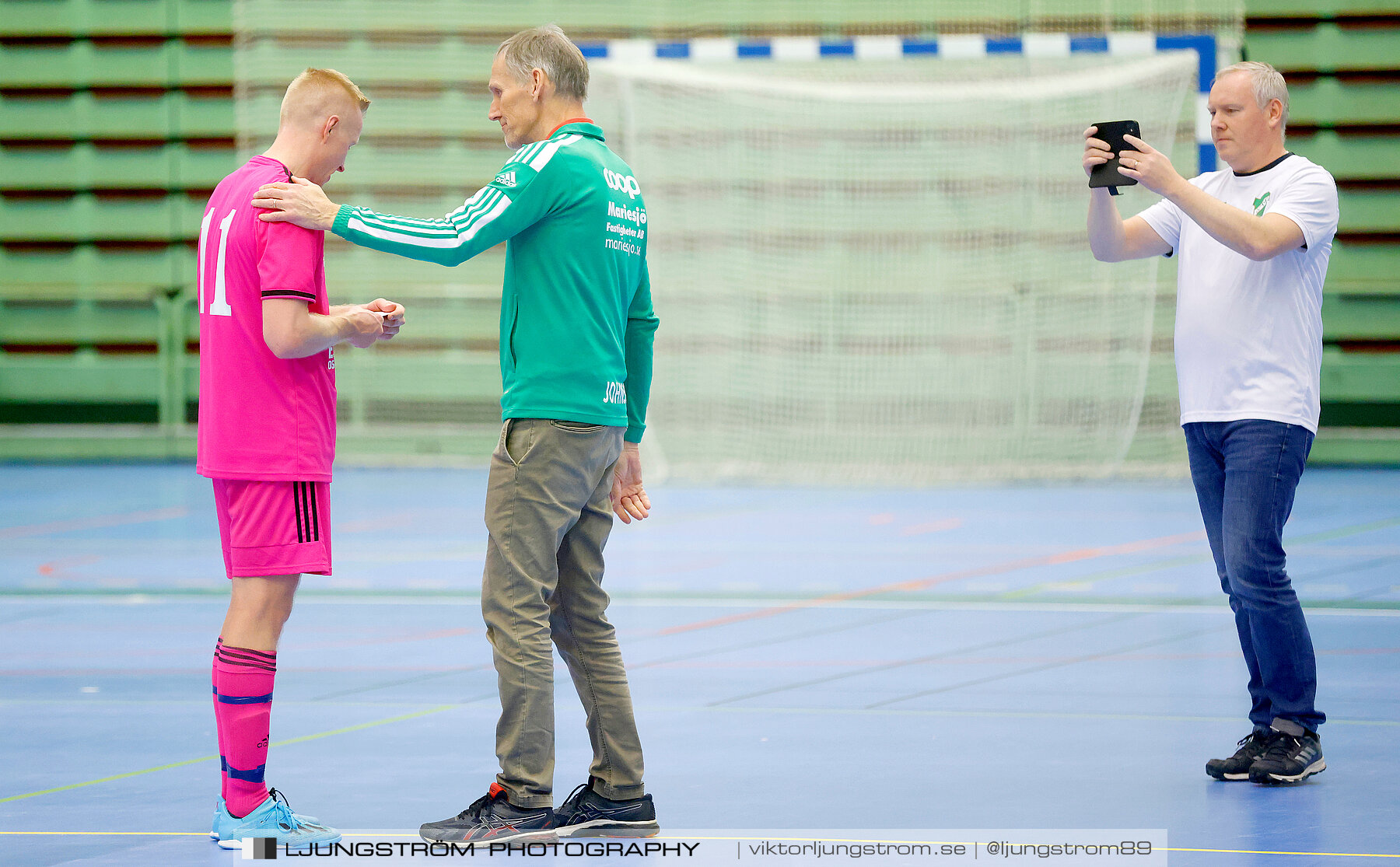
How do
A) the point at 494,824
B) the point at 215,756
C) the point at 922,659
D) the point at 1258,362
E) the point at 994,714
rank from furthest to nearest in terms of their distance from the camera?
the point at 922,659
the point at 994,714
the point at 215,756
the point at 1258,362
the point at 494,824

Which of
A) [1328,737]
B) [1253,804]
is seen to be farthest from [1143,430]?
[1253,804]

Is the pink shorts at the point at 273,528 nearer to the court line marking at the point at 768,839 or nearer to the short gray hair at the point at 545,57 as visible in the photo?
the court line marking at the point at 768,839

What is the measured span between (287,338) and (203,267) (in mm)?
304

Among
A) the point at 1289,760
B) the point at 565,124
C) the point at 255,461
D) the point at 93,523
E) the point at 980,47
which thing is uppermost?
the point at 980,47

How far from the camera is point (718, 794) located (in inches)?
156

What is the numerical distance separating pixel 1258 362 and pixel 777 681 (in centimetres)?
199

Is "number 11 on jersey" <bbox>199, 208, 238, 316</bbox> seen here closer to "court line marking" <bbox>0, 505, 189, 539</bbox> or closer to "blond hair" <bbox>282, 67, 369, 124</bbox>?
"blond hair" <bbox>282, 67, 369, 124</bbox>

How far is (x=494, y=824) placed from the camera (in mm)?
3445

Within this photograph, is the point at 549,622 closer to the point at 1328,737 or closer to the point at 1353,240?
the point at 1328,737

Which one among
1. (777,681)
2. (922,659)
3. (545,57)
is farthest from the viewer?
(922,659)

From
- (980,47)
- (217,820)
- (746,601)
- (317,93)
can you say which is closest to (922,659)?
(746,601)

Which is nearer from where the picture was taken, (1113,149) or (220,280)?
(220,280)

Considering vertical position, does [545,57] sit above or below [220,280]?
above

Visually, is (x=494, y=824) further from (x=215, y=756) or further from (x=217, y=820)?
(x=215, y=756)
